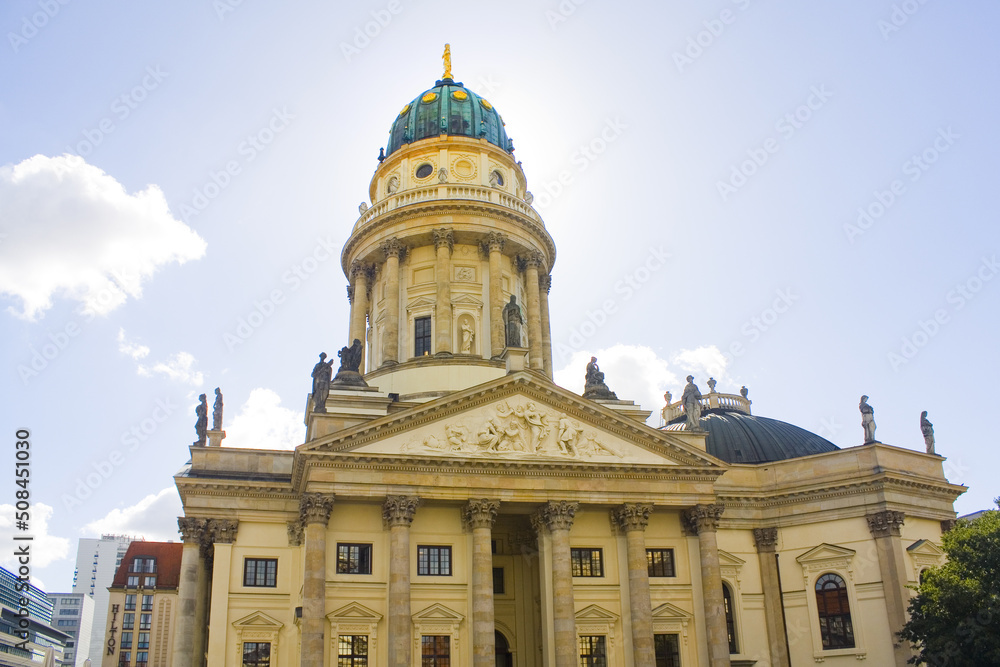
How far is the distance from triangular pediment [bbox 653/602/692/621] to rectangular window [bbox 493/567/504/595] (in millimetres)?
7056

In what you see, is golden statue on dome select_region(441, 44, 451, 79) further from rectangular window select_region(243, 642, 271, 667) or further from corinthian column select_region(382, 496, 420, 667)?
rectangular window select_region(243, 642, 271, 667)

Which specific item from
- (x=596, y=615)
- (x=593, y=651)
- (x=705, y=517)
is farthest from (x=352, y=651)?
(x=705, y=517)

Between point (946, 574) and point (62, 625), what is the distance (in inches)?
6398

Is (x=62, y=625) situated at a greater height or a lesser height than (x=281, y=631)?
greater

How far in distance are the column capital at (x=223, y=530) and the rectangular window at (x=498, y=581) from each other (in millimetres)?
11503

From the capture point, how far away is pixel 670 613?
37062mm

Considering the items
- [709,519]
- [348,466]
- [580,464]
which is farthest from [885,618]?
[348,466]

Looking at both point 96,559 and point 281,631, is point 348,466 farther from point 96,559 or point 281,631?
point 96,559

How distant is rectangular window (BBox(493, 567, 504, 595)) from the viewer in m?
39.8

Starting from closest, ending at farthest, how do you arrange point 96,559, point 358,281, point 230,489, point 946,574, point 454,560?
point 946,574 < point 454,560 < point 230,489 < point 358,281 < point 96,559

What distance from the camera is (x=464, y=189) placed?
5038cm

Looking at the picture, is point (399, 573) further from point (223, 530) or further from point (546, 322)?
point (546, 322)

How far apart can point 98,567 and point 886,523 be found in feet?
577

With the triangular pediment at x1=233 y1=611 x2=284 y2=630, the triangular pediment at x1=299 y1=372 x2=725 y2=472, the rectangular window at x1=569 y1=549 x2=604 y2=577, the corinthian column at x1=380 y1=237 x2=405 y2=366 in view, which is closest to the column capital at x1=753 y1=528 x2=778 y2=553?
the triangular pediment at x1=299 y1=372 x2=725 y2=472
